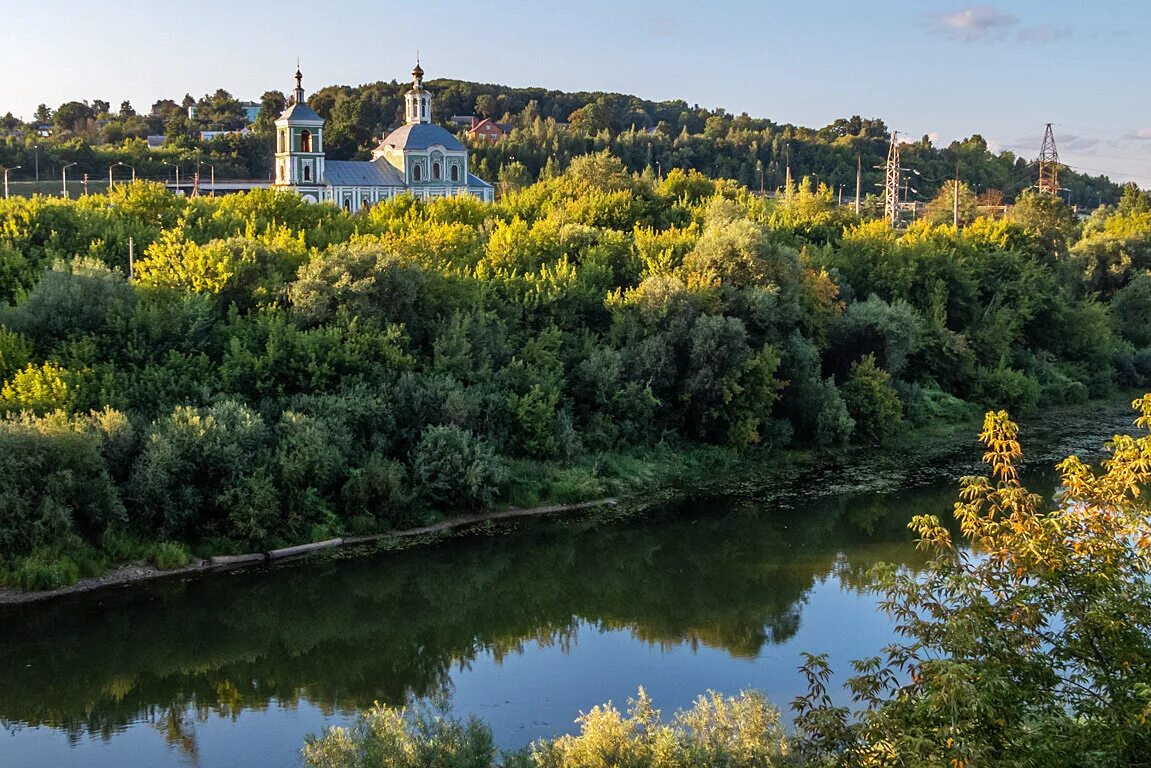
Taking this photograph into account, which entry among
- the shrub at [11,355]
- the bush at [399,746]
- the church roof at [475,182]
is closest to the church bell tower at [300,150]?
the church roof at [475,182]

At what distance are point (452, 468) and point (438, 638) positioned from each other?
502cm

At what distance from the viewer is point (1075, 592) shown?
26.2 feet

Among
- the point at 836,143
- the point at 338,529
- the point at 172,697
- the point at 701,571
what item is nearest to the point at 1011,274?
the point at 701,571

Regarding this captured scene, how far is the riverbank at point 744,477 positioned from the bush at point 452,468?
528mm

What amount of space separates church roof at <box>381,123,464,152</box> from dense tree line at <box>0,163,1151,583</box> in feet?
105

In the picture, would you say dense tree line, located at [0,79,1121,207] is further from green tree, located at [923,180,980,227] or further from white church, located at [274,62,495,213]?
green tree, located at [923,180,980,227]

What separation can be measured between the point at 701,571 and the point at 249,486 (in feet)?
25.7

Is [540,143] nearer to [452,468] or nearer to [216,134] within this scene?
[216,134]

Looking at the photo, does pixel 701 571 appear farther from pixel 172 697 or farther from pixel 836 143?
pixel 836 143

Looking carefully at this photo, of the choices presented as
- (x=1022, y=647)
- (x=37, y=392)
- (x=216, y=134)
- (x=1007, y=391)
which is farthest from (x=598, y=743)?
(x=216, y=134)

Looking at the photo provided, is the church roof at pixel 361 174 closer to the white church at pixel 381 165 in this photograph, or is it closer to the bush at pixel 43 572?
the white church at pixel 381 165

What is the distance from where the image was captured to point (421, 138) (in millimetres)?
69812

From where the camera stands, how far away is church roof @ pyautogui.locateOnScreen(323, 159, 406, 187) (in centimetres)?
6606

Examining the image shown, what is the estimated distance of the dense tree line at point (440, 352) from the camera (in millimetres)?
19422
